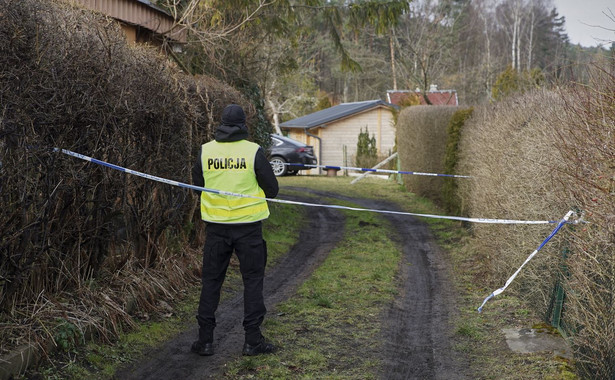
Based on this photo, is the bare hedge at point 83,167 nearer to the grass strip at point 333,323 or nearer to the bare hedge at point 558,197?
the grass strip at point 333,323

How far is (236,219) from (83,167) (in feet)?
4.44

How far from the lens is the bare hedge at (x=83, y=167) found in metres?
4.87

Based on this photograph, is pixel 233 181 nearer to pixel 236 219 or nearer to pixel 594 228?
pixel 236 219

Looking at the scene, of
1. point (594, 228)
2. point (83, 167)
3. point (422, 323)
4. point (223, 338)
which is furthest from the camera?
point (422, 323)

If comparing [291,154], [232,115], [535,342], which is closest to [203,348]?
[232,115]

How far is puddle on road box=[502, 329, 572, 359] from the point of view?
5.86m

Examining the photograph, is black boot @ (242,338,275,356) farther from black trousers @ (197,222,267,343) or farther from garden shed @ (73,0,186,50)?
garden shed @ (73,0,186,50)

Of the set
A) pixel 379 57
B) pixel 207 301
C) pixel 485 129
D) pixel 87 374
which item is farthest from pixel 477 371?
pixel 379 57

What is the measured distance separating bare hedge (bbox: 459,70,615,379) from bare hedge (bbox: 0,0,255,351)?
12.4 feet

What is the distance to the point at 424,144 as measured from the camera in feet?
58.4

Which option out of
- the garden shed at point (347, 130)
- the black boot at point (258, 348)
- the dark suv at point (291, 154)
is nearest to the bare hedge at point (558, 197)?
the black boot at point (258, 348)

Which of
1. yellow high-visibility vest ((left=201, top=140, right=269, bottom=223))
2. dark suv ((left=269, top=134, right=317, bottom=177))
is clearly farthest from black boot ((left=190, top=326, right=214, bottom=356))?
dark suv ((left=269, top=134, right=317, bottom=177))

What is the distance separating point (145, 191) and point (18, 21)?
2679 mm

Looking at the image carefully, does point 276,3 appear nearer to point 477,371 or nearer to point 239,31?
point 239,31
